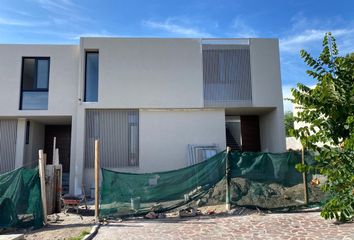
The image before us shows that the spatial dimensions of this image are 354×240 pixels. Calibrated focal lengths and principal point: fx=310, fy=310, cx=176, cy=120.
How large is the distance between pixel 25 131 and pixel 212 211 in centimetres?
1064

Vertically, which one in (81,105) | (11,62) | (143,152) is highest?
(11,62)

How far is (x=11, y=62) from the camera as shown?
14453 millimetres

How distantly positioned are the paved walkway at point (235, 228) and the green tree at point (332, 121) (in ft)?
9.03

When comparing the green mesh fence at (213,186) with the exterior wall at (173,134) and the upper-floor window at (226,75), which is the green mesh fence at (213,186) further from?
the upper-floor window at (226,75)

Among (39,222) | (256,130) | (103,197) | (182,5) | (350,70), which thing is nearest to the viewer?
(350,70)

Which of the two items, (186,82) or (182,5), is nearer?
(182,5)

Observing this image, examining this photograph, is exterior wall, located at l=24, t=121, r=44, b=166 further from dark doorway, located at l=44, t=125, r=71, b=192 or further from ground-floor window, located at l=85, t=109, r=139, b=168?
ground-floor window, located at l=85, t=109, r=139, b=168

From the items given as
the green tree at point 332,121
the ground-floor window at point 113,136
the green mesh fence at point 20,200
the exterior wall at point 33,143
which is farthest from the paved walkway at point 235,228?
the exterior wall at point 33,143

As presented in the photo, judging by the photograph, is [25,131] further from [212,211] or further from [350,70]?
[350,70]

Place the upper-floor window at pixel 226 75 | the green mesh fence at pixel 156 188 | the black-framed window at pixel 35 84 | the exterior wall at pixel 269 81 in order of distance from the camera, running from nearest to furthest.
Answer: the green mesh fence at pixel 156 188, the black-framed window at pixel 35 84, the upper-floor window at pixel 226 75, the exterior wall at pixel 269 81

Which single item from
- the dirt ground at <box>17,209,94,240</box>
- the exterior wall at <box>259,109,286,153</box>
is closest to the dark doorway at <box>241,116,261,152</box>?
the exterior wall at <box>259,109,286,153</box>

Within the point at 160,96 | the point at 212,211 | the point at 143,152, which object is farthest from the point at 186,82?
the point at 212,211

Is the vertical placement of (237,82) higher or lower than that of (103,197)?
higher

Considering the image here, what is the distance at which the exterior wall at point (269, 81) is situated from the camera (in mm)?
14750
